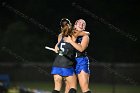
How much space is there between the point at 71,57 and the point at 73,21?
16.1 metres

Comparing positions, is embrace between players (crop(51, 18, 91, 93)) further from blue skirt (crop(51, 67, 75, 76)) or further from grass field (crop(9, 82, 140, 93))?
grass field (crop(9, 82, 140, 93))

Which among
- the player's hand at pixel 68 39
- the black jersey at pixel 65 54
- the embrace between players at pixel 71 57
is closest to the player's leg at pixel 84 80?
the embrace between players at pixel 71 57

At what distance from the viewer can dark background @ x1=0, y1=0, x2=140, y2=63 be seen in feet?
84.3

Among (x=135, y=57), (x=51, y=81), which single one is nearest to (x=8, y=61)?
(x=51, y=81)

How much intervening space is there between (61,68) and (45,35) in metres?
17.6

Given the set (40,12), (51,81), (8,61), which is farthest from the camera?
(40,12)

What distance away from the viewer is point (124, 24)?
88.4 feet

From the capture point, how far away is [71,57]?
9.40 meters

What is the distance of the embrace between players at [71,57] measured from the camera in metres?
9.19

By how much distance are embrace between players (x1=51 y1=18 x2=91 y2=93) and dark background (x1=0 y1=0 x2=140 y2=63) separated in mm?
15091

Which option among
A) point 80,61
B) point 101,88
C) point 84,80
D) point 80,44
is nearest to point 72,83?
point 84,80

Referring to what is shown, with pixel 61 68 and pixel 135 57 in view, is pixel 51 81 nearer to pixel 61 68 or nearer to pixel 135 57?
pixel 135 57

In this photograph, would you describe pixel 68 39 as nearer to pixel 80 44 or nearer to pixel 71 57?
pixel 80 44

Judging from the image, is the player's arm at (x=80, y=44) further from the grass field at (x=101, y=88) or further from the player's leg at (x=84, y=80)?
the grass field at (x=101, y=88)
